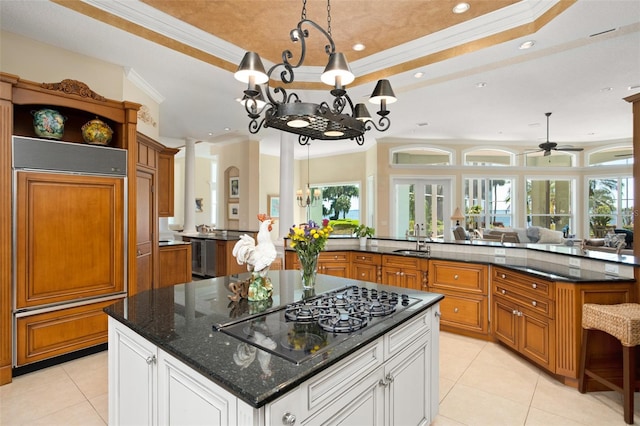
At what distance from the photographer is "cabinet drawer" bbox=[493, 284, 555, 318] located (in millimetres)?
2744

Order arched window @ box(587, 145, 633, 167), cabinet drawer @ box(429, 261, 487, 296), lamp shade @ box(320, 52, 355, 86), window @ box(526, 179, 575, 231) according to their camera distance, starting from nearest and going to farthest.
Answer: lamp shade @ box(320, 52, 355, 86)
cabinet drawer @ box(429, 261, 487, 296)
arched window @ box(587, 145, 633, 167)
window @ box(526, 179, 575, 231)

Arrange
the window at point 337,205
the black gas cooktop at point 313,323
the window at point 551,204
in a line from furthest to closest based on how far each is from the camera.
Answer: the window at point 337,205, the window at point 551,204, the black gas cooktop at point 313,323

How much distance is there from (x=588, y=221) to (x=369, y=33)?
30.0ft

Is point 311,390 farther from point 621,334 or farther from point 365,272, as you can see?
point 365,272

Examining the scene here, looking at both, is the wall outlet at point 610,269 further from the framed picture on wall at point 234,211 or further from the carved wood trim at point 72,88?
the framed picture on wall at point 234,211

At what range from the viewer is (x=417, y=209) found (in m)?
8.28

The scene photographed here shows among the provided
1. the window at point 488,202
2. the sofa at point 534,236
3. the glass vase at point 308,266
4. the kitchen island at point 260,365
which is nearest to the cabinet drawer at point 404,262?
the kitchen island at point 260,365

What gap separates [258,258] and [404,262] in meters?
2.64

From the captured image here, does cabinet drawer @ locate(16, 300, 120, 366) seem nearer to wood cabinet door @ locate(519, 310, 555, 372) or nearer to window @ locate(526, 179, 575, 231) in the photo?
wood cabinet door @ locate(519, 310, 555, 372)

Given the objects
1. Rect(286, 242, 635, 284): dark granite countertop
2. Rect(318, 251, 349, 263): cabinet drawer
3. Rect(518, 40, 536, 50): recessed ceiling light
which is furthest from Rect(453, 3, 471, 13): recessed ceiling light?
Rect(318, 251, 349, 263): cabinet drawer

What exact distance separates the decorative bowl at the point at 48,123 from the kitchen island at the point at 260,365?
1.95 meters

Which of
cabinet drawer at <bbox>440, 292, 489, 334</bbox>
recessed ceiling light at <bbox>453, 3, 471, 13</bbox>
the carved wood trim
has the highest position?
recessed ceiling light at <bbox>453, 3, 471, 13</bbox>

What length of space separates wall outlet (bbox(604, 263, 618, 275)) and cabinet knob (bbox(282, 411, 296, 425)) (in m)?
3.01

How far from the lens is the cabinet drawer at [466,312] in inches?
140
